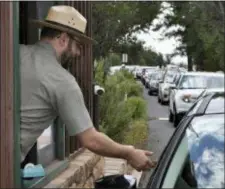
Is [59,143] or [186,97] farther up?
[59,143]

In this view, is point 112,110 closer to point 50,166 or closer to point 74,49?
point 50,166

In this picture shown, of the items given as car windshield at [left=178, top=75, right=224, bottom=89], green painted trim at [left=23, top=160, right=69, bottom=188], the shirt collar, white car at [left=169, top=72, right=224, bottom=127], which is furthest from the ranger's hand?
white car at [left=169, top=72, right=224, bottom=127]

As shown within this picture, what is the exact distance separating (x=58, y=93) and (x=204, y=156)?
1029 mm

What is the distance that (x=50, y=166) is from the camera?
240 inches

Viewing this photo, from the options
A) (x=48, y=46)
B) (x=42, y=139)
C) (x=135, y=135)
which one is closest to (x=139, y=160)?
(x=48, y=46)

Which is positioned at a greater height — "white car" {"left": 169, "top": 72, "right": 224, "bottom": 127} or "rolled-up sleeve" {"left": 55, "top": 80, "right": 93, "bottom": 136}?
"rolled-up sleeve" {"left": 55, "top": 80, "right": 93, "bottom": 136}

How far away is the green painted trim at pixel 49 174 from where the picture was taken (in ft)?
16.4

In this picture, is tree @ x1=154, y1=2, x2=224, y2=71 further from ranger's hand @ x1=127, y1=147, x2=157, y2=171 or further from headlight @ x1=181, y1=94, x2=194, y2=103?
ranger's hand @ x1=127, y1=147, x2=157, y2=171

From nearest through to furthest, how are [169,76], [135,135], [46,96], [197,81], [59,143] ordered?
[46,96] → [59,143] → [135,135] → [197,81] → [169,76]

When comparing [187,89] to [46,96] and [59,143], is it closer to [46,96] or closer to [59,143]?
[59,143]

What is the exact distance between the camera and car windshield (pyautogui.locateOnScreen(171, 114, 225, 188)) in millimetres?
3137

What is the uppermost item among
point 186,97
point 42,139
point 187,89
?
point 42,139

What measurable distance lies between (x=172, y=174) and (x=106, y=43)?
18897 millimetres

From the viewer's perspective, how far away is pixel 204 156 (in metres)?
3.21
